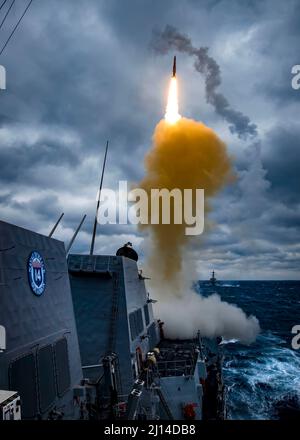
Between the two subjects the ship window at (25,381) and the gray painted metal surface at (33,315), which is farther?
the gray painted metal surface at (33,315)

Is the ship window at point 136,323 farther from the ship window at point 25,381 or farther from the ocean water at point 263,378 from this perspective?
the ship window at point 25,381

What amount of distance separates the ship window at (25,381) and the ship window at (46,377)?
36 centimetres

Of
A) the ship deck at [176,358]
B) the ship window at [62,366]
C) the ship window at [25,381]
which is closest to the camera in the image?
the ship window at [25,381]

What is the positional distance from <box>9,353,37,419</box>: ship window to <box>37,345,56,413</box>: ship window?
0.36 m

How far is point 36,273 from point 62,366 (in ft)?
12.9

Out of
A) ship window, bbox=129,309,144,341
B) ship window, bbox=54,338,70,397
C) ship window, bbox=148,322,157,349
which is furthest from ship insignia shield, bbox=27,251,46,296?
ship window, bbox=148,322,157,349

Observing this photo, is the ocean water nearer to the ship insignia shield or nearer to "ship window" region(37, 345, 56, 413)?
"ship window" region(37, 345, 56, 413)

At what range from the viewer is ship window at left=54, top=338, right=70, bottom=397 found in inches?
488

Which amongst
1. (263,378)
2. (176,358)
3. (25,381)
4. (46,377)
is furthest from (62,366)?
(263,378)

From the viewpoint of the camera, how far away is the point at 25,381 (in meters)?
10.1

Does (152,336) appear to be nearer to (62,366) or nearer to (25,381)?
(62,366)

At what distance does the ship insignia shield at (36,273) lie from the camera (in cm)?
1120

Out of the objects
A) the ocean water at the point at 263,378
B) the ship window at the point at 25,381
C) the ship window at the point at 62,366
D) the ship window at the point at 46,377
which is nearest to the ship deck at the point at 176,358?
the ocean water at the point at 263,378
